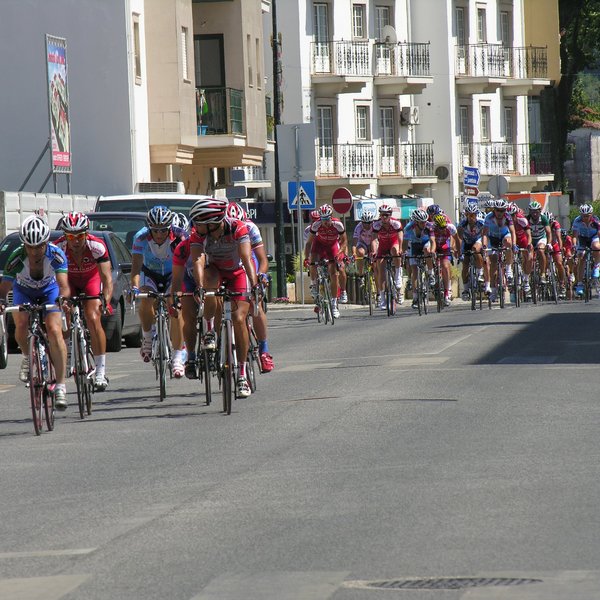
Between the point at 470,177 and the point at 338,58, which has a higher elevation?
the point at 338,58

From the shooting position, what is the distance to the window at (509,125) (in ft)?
238

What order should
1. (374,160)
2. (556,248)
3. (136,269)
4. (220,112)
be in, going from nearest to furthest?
(136,269) → (556,248) → (220,112) → (374,160)

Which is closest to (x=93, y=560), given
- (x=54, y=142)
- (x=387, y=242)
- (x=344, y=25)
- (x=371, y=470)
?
(x=371, y=470)

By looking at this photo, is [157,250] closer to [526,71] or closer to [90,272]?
[90,272]

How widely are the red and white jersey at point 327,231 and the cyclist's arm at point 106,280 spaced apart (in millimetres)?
14740

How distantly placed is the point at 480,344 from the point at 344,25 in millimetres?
42269

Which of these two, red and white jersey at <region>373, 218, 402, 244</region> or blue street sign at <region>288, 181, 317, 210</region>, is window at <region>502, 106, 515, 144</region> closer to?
blue street sign at <region>288, 181, 317, 210</region>

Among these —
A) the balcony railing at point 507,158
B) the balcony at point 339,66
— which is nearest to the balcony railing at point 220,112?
the balcony at point 339,66

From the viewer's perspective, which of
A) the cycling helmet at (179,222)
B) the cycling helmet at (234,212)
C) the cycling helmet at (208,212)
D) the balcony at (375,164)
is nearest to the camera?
the cycling helmet at (208,212)

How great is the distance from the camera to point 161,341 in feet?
52.1

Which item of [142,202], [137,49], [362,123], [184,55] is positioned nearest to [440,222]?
[142,202]

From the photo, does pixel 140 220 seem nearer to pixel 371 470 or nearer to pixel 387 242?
pixel 387 242

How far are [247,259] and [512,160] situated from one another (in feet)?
190

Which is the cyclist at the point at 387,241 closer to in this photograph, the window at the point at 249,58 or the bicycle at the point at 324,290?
the bicycle at the point at 324,290
